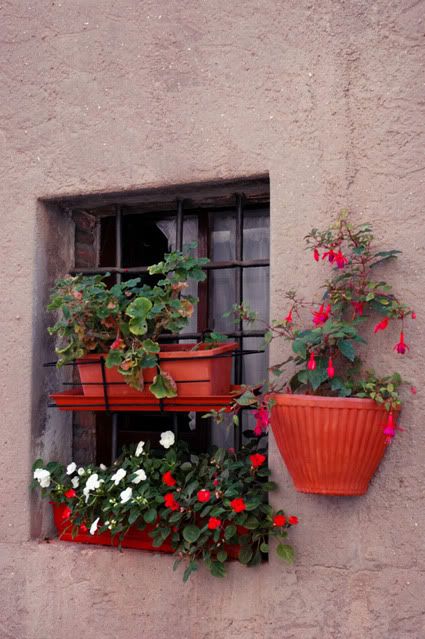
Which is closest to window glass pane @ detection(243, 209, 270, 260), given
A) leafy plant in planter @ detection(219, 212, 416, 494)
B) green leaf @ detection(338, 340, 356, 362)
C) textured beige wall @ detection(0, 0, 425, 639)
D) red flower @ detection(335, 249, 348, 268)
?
textured beige wall @ detection(0, 0, 425, 639)

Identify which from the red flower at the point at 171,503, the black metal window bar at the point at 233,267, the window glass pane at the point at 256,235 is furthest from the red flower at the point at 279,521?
the window glass pane at the point at 256,235

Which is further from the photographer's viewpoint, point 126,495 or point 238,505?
point 126,495

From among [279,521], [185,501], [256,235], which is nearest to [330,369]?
[279,521]

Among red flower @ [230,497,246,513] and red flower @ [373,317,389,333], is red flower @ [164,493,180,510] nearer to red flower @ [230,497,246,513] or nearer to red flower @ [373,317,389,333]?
red flower @ [230,497,246,513]

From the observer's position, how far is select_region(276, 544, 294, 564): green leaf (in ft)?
8.22

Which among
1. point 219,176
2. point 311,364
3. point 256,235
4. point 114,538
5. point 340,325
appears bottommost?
point 114,538

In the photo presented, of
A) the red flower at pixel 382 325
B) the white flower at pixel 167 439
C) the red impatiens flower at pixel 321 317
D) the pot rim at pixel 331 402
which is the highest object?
the red impatiens flower at pixel 321 317

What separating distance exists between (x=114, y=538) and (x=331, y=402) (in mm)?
1006

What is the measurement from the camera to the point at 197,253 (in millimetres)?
3197

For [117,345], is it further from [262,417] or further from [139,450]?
[262,417]

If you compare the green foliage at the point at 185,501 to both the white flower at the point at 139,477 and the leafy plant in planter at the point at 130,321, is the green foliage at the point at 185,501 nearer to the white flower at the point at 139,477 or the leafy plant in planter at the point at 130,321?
the white flower at the point at 139,477

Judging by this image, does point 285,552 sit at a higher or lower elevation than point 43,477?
lower

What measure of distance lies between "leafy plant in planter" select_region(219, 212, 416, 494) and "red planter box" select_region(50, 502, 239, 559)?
0.50 metres

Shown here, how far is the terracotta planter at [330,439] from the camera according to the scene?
2.31 metres
